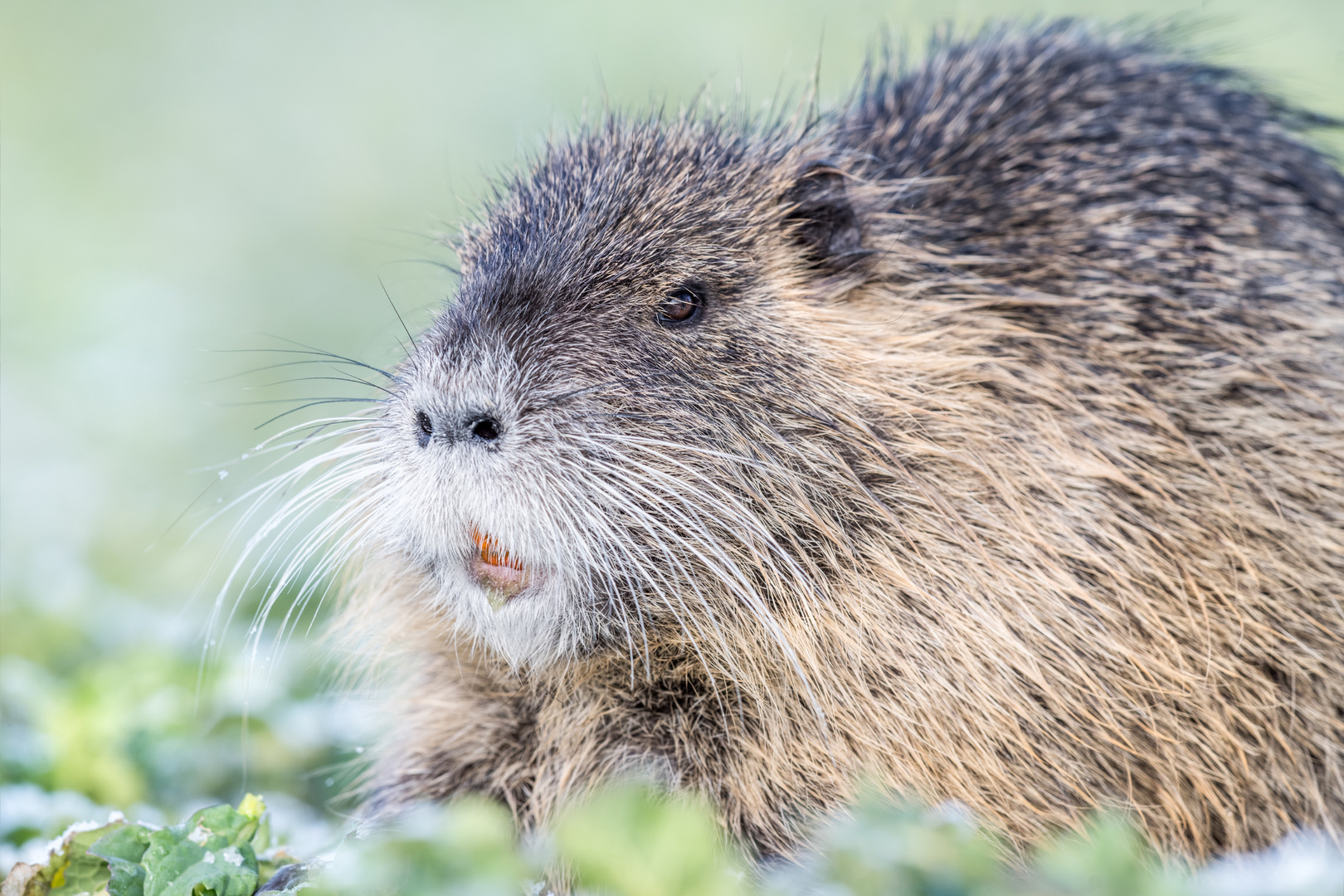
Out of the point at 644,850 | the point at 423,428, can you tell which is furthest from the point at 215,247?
the point at 644,850

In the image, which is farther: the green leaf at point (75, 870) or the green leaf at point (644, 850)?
the green leaf at point (75, 870)

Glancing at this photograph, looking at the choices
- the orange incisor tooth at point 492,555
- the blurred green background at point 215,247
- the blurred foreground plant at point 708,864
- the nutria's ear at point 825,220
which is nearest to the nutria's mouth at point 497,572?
the orange incisor tooth at point 492,555

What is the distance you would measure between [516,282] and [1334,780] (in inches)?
73.2

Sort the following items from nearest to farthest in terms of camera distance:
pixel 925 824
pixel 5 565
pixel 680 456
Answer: pixel 925 824 < pixel 680 456 < pixel 5 565

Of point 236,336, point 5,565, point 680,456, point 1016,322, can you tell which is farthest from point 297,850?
point 236,336

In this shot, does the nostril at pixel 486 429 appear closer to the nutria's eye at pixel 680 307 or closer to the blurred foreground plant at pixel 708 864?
the nutria's eye at pixel 680 307

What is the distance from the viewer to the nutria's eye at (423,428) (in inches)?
83.3

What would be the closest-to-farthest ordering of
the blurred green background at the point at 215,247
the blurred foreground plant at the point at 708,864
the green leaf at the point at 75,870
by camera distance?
the blurred foreground plant at the point at 708,864 → the green leaf at the point at 75,870 → the blurred green background at the point at 215,247

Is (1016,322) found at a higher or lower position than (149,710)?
higher

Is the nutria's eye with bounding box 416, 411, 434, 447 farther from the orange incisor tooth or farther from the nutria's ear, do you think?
the nutria's ear

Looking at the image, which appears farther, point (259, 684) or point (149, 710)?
point (259, 684)

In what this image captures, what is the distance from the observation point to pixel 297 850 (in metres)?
2.35

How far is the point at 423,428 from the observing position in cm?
213

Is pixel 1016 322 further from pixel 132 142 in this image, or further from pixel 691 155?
pixel 132 142
